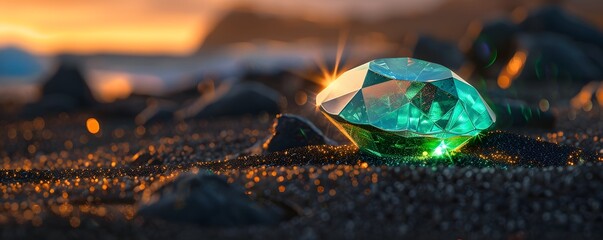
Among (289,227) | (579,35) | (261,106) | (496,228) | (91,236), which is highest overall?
(91,236)

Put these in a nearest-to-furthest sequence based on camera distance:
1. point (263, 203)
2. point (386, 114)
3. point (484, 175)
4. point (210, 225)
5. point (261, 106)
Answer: point (210, 225) < point (263, 203) < point (484, 175) < point (386, 114) < point (261, 106)

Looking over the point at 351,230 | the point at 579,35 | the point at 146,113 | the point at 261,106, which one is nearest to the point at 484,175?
the point at 351,230

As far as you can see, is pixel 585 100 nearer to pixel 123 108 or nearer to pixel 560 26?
pixel 123 108

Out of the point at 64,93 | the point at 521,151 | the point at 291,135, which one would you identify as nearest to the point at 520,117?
the point at 521,151

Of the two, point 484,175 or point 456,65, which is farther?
point 456,65

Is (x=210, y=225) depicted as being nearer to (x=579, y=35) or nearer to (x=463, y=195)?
(x=463, y=195)

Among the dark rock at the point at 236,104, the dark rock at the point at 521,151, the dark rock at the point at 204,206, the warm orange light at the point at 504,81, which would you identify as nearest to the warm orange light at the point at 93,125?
the dark rock at the point at 236,104

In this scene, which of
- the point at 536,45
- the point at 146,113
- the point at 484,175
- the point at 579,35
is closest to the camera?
the point at 484,175
